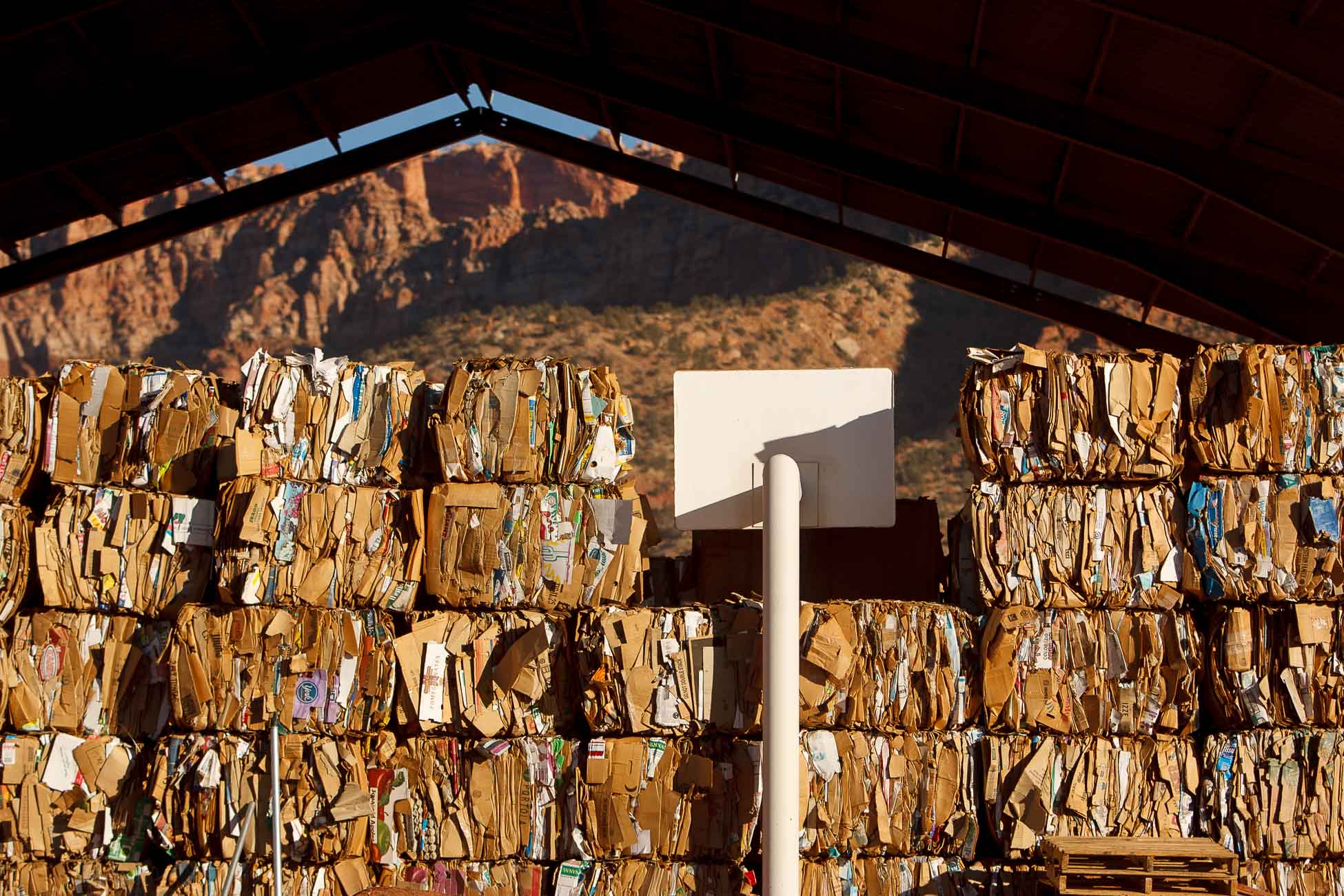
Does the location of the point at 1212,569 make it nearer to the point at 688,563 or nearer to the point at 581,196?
the point at 688,563

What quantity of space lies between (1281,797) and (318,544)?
19.9ft

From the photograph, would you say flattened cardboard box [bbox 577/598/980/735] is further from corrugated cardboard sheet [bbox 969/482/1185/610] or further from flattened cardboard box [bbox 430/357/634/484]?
flattened cardboard box [bbox 430/357/634/484]

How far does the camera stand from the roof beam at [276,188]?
53.6 feet

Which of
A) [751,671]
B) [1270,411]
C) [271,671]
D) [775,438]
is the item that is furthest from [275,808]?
[1270,411]

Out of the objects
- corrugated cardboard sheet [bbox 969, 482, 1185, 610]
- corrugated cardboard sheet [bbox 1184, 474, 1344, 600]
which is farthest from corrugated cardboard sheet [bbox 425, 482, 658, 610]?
corrugated cardboard sheet [bbox 1184, 474, 1344, 600]

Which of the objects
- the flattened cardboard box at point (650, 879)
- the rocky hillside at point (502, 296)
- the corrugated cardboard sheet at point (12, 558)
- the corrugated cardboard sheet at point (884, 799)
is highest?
the rocky hillside at point (502, 296)

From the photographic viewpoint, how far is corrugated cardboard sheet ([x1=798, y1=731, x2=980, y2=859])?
779 centimetres

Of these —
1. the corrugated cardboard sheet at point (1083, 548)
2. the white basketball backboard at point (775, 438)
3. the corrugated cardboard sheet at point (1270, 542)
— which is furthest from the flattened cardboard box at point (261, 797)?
the corrugated cardboard sheet at point (1270, 542)

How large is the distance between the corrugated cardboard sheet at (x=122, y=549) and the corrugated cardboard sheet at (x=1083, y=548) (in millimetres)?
4969

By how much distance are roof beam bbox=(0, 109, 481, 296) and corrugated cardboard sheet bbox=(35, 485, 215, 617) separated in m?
8.79

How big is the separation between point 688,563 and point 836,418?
1966 mm

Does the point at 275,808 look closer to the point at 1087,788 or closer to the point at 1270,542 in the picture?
the point at 1087,788

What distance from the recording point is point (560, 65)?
563 inches

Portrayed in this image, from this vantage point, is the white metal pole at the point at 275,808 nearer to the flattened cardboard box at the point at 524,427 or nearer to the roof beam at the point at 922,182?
the flattened cardboard box at the point at 524,427
